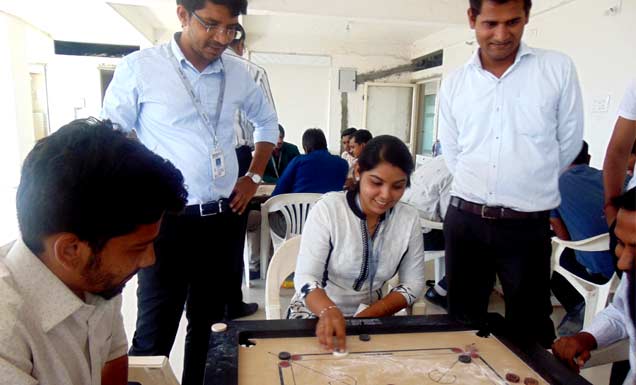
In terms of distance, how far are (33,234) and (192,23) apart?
967mm

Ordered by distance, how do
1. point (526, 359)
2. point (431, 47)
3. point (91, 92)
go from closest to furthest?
1. point (526, 359)
2. point (431, 47)
3. point (91, 92)

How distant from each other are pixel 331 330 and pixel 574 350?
59 cm

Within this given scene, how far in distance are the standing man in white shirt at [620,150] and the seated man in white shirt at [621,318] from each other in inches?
18.0

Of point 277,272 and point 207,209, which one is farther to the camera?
point 277,272

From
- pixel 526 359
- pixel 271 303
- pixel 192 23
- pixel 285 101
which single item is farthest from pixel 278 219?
pixel 285 101

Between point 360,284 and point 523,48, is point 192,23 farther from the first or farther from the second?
point 523,48

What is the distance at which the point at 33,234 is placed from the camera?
30.2 inches

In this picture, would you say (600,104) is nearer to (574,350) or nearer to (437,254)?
(437,254)

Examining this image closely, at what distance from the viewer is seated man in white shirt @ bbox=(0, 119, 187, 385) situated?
732 millimetres

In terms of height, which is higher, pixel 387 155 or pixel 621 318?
pixel 387 155

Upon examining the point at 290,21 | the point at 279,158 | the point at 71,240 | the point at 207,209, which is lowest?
the point at 279,158

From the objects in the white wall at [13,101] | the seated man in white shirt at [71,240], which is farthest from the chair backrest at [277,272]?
the white wall at [13,101]

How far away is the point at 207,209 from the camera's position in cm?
158

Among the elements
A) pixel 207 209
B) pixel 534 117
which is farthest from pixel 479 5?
pixel 207 209
